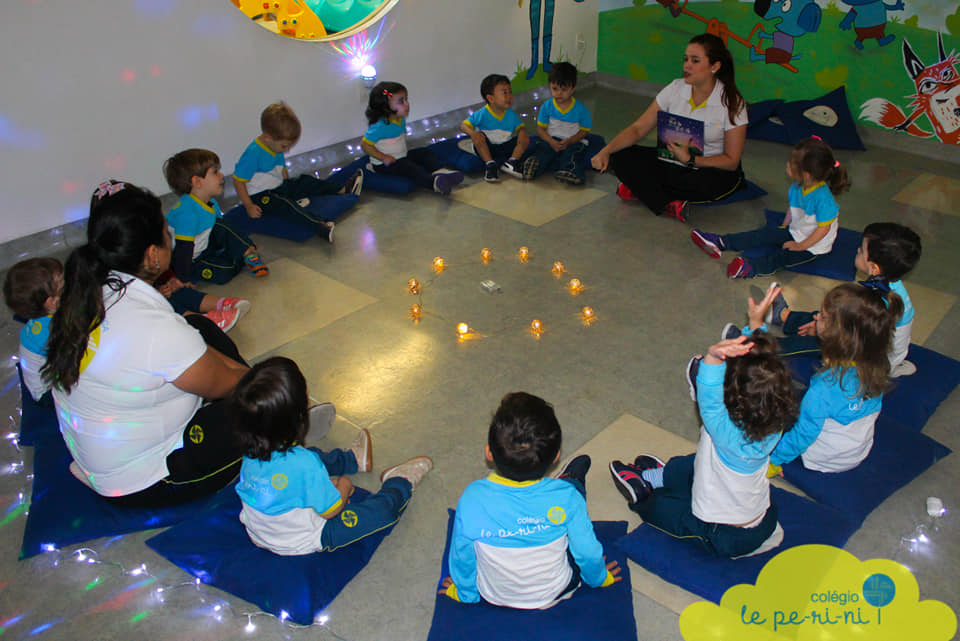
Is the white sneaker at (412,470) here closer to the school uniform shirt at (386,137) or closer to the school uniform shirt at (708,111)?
the school uniform shirt at (386,137)

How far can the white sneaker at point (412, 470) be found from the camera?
2566 millimetres

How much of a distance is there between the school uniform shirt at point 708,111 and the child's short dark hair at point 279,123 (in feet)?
8.50

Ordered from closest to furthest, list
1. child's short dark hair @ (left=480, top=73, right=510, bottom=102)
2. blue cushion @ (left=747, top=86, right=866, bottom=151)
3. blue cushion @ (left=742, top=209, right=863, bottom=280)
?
blue cushion @ (left=742, top=209, right=863, bottom=280)
child's short dark hair @ (left=480, top=73, right=510, bottom=102)
blue cushion @ (left=747, top=86, right=866, bottom=151)

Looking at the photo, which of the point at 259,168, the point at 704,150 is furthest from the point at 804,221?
the point at 259,168

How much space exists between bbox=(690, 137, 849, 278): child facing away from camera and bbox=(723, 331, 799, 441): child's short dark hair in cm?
204

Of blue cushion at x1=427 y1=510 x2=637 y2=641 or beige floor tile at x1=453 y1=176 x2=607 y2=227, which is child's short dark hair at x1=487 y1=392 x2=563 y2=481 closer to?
blue cushion at x1=427 y1=510 x2=637 y2=641

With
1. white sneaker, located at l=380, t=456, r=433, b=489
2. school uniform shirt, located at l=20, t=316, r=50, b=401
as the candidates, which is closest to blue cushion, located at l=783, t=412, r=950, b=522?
white sneaker, located at l=380, t=456, r=433, b=489

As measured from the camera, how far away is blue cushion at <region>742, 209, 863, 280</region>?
3941 mm

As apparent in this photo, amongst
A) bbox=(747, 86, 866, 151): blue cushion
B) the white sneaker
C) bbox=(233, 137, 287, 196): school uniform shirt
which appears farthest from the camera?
bbox=(747, 86, 866, 151): blue cushion

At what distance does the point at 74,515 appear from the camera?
7.98ft

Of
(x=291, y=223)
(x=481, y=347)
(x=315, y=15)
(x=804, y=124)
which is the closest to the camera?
(x=481, y=347)

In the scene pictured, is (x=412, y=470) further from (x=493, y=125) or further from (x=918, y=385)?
(x=493, y=125)

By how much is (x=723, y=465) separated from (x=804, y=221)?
7.97 ft

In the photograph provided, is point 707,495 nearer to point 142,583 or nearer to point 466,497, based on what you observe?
point 466,497
